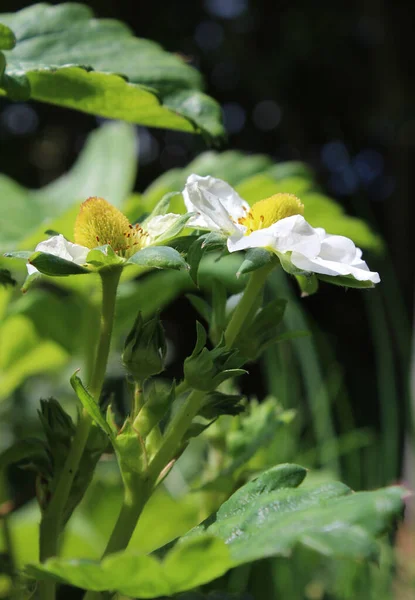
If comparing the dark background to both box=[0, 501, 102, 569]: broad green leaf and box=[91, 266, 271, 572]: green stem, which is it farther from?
box=[91, 266, 271, 572]: green stem

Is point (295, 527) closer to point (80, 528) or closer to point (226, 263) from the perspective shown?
point (226, 263)

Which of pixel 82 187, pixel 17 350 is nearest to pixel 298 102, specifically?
pixel 82 187

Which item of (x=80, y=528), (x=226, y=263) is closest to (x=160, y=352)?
(x=226, y=263)

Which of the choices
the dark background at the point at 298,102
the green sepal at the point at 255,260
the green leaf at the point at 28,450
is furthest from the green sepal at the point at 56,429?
the dark background at the point at 298,102

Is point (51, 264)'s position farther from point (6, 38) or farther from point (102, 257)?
point (6, 38)

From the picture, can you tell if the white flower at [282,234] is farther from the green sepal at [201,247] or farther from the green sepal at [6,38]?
the green sepal at [6,38]
